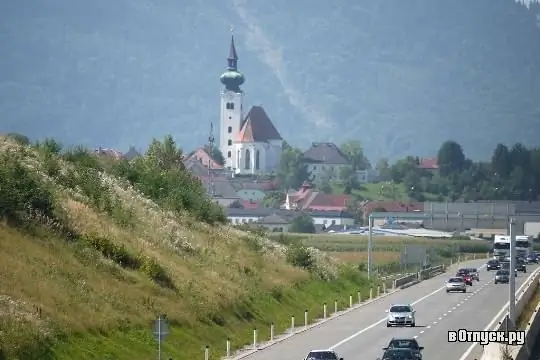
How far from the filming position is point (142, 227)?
6844 cm

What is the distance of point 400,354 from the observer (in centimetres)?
4762

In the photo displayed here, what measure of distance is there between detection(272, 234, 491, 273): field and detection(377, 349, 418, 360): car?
74.7m

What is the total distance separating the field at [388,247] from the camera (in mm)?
135500

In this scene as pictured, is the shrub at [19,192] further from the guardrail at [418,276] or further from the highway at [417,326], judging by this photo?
the guardrail at [418,276]

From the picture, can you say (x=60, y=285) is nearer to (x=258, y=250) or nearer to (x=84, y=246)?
(x=84, y=246)

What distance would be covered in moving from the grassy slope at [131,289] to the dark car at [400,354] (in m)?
7.00

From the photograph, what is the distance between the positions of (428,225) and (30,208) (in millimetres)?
137704

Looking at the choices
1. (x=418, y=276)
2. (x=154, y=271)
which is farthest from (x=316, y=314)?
(x=418, y=276)

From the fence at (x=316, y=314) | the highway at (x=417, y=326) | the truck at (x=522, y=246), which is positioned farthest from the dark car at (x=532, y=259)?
the highway at (x=417, y=326)

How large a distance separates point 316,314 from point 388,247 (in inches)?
2945

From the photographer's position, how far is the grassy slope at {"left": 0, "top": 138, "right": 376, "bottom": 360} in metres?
44.0

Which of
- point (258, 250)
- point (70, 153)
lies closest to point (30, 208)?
point (70, 153)

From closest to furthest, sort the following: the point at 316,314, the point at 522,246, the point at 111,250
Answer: the point at 111,250 < the point at 316,314 < the point at 522,246

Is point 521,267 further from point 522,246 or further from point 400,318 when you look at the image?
point 400,318
